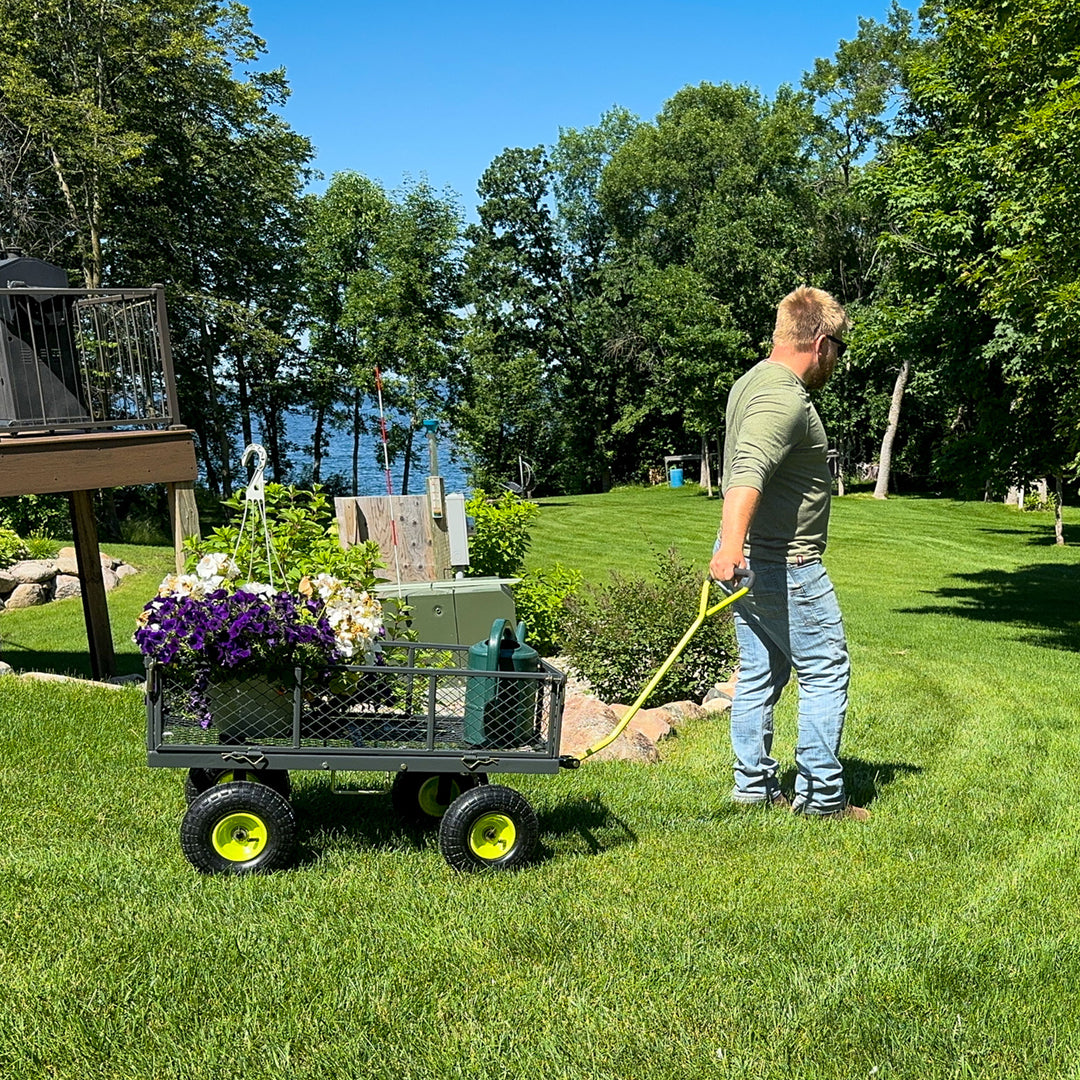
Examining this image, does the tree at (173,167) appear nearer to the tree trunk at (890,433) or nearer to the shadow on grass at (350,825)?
the tree trunk at (890,433)

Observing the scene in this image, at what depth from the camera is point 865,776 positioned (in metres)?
5.91

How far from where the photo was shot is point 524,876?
426cm

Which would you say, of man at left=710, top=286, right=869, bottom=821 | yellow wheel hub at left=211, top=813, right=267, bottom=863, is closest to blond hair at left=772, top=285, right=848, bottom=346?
man at left=710, top=286, right=869, bottom=821

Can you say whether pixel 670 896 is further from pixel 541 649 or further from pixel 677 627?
pixel 541 649

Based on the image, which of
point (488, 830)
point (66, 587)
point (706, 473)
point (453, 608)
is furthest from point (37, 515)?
point (706, 473)

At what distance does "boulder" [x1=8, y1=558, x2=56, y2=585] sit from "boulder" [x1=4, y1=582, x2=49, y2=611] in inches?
3.2

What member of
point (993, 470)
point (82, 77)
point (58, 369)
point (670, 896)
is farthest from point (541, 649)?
point (82, 77)

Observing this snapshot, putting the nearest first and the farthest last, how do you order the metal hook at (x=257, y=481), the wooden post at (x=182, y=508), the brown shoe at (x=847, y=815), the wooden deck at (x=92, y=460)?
the brown shoe at (x=847, y=815), the metal hook at (x=257, y=481), the wooden deck at (x=92, y=460), the wooden post at (x=182, y=508)

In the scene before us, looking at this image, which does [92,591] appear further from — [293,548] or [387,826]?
[387,826]

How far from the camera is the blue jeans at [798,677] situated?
4.96 metres

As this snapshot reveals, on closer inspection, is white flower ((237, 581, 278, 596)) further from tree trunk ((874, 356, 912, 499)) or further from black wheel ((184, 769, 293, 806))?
tree trunk ((874, 356, 912, 499))

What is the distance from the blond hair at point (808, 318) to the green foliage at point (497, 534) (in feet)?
17.6

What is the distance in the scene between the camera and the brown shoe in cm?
507

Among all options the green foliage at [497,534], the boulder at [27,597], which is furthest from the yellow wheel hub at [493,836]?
the boulder at [27,597]
